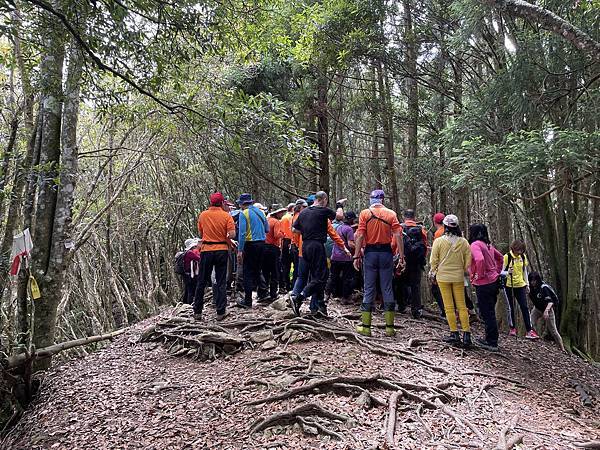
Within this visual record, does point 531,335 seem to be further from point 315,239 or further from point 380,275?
point 315,239

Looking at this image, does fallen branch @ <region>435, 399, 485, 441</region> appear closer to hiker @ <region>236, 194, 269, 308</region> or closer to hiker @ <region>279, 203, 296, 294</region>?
hiker @ <region>236, 194, 269, 308</region>

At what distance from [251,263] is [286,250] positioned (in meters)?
1.73

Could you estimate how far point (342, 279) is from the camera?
351 inches

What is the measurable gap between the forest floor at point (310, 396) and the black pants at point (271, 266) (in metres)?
1.22

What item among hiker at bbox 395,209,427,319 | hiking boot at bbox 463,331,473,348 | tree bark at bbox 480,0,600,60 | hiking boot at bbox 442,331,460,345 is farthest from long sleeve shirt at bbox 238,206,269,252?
tree bark at bbox 480,0,600,60

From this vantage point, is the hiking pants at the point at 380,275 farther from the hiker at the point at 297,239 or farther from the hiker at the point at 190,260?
the hiker at the point at 190,260

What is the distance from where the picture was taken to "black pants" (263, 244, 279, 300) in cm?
835

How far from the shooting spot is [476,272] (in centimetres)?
681

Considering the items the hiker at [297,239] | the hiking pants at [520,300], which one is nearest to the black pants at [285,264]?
the hiker at [297,239]

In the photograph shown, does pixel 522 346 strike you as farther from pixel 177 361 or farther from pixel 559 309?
pixel 177 361

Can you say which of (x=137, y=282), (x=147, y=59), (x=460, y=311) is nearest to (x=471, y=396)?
(x=460, y=311)

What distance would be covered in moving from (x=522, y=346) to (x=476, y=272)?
85.6 inches

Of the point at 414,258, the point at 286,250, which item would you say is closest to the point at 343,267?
the point at 414,258

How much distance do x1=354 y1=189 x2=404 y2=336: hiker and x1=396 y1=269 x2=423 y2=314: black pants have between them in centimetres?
148
